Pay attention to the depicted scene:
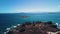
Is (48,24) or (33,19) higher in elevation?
(33,19)

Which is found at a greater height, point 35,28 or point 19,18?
point 19,18

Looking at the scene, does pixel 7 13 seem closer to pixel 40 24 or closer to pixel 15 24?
pixel 15 24

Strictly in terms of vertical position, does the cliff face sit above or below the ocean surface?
below

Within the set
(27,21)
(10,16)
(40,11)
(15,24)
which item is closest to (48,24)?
(40,11)

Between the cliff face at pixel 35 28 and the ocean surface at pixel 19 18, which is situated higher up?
the ocean surface at pixel 19 18
